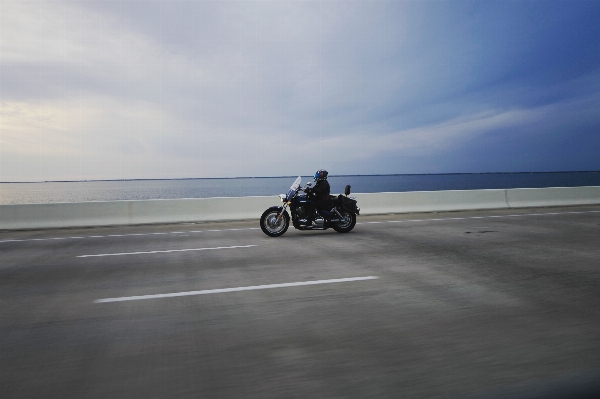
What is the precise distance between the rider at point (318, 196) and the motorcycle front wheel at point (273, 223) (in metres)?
0.67

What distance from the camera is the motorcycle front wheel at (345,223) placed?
12887 mm

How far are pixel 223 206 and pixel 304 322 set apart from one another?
41.2ft

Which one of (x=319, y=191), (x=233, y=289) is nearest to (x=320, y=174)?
(x=319, y=191)

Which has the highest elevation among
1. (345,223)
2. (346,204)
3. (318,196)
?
(318,196)

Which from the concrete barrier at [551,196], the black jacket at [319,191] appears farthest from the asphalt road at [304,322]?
the concrete barrier at [551,196]

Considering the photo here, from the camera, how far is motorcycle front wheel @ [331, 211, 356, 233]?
12.9 meters

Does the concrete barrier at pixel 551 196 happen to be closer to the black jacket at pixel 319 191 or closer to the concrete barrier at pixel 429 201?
the concrete barrier at pixel 429 201

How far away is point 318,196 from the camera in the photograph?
12672 millimetres

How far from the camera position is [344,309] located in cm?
544

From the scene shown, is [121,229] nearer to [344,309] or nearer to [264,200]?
[264,200]

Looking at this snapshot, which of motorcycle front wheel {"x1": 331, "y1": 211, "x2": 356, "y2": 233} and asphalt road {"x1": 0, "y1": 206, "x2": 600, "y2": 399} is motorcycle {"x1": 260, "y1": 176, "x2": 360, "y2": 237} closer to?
motorcycle front wheel {"x1": 331, "y1": 211, "x2": 356, "y2": 233}

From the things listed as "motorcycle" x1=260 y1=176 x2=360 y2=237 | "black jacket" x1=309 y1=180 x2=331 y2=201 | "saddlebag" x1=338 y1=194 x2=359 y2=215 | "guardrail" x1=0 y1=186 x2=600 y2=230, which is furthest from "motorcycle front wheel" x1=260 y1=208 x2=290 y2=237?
"guardrail" x1=0 y1=186 x2=600 y2=230

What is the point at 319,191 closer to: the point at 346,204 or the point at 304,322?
the point at 346,204

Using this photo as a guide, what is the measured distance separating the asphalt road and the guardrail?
586cm
